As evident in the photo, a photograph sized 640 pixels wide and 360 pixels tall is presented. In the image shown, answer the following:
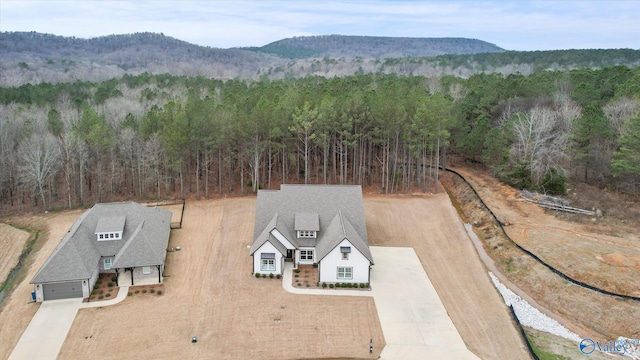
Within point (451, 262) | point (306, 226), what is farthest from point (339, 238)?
point (451, 262)

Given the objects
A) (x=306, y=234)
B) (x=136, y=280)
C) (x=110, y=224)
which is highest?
(x=110, y=224)

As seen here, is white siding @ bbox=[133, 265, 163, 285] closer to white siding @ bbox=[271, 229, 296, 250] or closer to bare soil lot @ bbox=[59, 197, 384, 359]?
bare soil lot @ bbox=[59, 197, 384, 359]

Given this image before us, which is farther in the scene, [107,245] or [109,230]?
[109,230]

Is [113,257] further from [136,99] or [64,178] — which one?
[136,99]

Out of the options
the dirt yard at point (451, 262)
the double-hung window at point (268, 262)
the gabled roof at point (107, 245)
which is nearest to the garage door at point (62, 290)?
the gabled roof at point (107, 245)

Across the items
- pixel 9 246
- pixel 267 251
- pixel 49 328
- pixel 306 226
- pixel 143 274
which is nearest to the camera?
pixel 49 328

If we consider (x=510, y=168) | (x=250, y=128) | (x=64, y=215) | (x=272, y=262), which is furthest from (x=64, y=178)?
(x=510, y=168)

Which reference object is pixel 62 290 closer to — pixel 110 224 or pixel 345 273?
pixel 110 224
